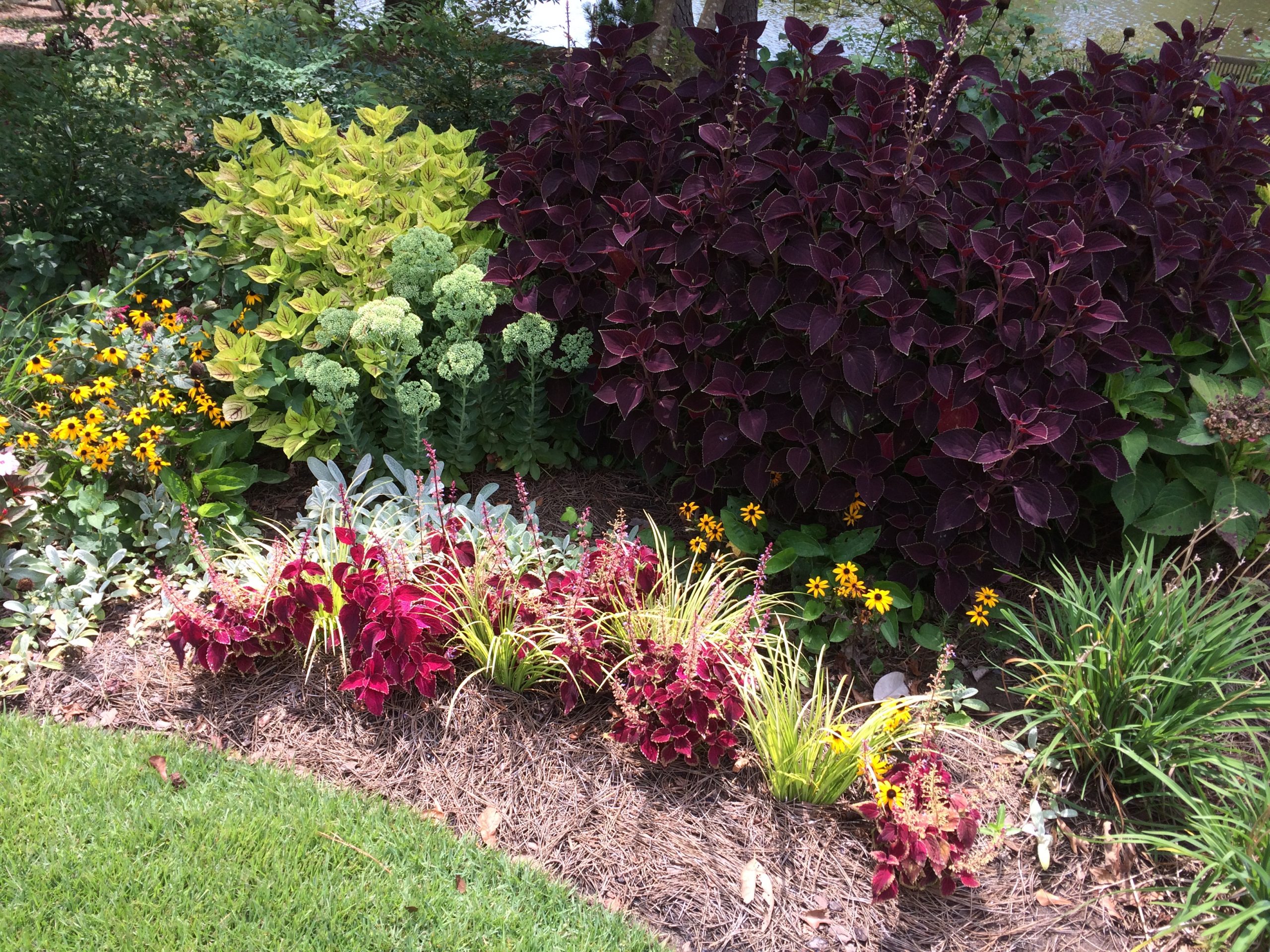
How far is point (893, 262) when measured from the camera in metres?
2.85

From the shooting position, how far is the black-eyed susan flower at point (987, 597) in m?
2.93

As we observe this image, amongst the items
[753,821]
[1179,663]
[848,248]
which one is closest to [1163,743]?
[1179,663]

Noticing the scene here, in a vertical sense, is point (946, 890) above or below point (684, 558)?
below

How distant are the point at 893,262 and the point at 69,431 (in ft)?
9.25

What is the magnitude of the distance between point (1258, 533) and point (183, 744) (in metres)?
3.48

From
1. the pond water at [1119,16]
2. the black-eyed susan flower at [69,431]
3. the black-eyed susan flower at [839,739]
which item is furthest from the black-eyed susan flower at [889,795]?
the pond water at [1119,16]

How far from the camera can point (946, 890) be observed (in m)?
2.26

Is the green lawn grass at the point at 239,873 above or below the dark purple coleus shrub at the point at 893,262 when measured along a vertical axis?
below

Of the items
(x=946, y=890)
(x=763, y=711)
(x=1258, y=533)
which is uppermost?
(x=1258, y=533)

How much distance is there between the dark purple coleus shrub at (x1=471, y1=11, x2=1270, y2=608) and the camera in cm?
276

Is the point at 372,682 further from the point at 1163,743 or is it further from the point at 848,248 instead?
the point at 1163,743

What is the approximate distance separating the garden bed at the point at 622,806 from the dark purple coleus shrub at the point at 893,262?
87 centimetres

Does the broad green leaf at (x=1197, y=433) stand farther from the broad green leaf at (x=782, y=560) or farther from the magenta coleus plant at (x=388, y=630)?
the magenta coleus plant at (x=388, y=630)

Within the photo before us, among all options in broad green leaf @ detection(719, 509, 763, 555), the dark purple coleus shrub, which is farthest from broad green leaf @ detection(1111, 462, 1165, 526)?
broad green leaf @ detection(719, 509, 763, 555)
